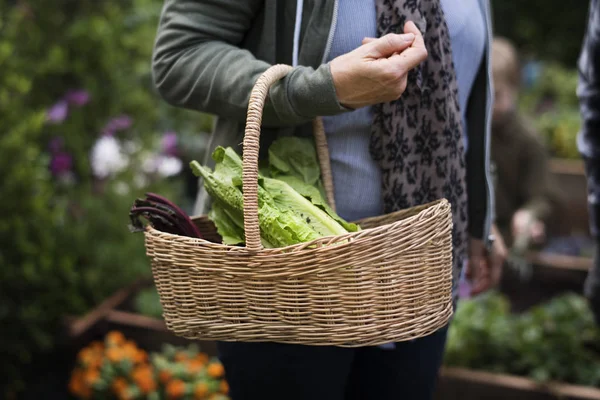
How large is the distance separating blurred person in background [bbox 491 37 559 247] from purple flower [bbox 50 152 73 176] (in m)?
1.97

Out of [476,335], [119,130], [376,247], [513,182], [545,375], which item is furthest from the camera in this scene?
[513,182]

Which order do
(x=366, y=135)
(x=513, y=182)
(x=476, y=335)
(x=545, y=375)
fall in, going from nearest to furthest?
(x=366, y=135), (x=545, y=375), (x=476, y=335), (x=513, y=182)

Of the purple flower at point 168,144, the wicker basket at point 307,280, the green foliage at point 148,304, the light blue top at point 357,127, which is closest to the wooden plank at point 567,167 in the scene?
the purple flower at point 168,144

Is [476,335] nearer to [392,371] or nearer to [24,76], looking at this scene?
[392,371]

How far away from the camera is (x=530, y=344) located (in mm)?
2793

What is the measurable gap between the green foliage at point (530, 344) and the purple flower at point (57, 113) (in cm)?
184

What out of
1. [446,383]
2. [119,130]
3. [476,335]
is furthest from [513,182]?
[119,130]

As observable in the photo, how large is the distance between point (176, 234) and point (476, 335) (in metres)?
1.92

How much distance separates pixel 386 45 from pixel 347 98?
0.36ft

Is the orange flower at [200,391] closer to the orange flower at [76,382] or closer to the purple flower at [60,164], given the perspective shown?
the orange flower at [76,382]

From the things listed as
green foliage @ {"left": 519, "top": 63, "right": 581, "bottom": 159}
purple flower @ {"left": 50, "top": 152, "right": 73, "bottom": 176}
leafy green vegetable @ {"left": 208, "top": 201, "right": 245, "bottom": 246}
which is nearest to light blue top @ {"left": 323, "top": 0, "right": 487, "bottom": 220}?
leafy green vegetable @ {"left": 208, "top": 201, "right": 245, "bottom": 246}

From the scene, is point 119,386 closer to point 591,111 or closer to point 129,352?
point 129,352

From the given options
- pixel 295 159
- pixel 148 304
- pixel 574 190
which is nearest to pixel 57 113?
pixel 148 304

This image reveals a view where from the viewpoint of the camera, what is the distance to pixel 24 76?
2.84 meters
